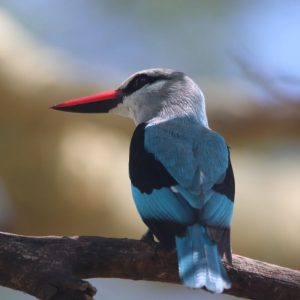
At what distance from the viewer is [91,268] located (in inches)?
136

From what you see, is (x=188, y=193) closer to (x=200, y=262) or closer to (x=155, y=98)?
(x=200, y=262)

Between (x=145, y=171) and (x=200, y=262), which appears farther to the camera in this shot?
(x=145, y=171)

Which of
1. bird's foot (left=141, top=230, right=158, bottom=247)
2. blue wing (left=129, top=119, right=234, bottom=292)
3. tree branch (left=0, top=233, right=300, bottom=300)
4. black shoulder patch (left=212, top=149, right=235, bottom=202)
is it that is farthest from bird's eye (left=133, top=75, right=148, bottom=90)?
tree branch (left=0, top=233, right=300, bottom=300)

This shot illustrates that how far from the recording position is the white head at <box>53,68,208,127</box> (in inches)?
177

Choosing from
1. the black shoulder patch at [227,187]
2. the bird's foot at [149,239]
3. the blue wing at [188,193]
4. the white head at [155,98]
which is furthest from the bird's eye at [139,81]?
the bird's foot at [149,239]

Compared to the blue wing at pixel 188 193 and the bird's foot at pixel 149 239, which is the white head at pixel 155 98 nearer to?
the blue wing at pixel 188 193

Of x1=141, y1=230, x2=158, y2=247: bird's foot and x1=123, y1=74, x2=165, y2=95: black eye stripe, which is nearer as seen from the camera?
x1=141, y1=230, x2=158, y2=247: bird's foot

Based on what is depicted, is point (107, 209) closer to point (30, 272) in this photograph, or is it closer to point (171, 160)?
point (171, 160)

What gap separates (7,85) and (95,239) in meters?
3.27

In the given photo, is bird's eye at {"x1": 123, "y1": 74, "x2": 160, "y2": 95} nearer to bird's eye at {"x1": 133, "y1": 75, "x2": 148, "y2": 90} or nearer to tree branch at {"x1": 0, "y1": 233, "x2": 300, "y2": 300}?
bird's eye at {"x1": 133, "y1": 75, "x2": 148, "y2": 90}

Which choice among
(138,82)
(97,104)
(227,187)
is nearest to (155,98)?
(138,82)

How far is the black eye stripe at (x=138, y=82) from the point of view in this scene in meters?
4.60

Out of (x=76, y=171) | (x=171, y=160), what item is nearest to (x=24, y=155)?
(x=76, y=171)

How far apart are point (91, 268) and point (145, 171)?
54cm
